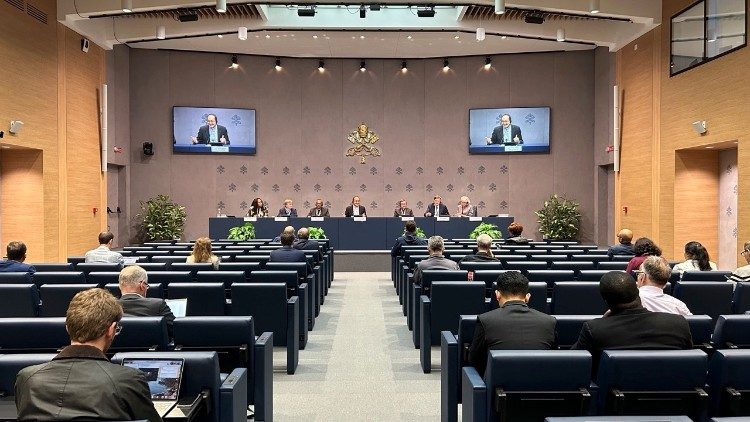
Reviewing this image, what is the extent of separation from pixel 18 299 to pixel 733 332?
488cm

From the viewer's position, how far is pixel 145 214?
695 inches

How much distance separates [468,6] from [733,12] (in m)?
5.02

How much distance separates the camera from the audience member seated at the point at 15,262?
6.59m

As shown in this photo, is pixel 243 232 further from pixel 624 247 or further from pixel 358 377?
pixel 358 377

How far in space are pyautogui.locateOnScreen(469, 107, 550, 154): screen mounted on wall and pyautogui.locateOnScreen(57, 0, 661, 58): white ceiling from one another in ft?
5.77

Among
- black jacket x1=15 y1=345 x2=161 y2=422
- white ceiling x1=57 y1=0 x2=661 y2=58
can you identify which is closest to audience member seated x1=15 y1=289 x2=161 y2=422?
black jacket x1=15 y1=345 x2=161 y2=422

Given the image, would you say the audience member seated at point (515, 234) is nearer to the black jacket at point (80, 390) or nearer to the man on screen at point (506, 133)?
the man on screen at point (506, 133)

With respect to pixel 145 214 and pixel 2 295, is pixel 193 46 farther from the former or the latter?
pixel 2 295

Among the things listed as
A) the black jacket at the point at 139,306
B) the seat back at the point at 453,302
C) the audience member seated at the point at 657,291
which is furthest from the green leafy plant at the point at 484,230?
the black jacket at the point at 139,306

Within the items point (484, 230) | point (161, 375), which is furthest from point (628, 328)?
point (484, 230)

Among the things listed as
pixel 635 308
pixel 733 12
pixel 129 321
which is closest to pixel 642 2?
pixel 733 12

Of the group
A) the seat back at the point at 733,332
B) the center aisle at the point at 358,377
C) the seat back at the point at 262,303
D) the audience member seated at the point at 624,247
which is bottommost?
the center aisle at the point at 358,377

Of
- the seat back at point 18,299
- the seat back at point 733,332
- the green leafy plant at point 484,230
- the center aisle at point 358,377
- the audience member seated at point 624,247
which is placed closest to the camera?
the seat back at point 733,332

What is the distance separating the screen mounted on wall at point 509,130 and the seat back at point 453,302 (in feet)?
42.5
